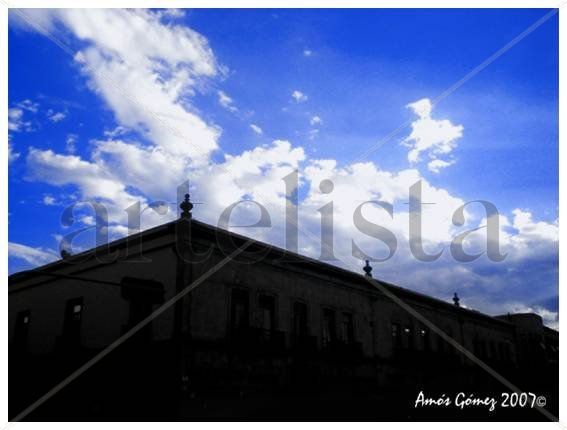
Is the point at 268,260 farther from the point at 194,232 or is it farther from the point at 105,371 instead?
the point at 105,371

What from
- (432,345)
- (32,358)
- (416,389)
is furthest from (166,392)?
(432,345)

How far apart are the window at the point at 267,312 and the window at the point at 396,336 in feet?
33.8

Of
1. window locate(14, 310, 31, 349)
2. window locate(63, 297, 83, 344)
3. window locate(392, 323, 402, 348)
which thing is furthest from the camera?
window locate(392, 323, 402, 348)

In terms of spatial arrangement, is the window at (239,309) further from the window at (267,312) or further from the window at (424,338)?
the window at (424,338)

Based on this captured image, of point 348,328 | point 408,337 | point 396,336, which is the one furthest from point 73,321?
point 408,337

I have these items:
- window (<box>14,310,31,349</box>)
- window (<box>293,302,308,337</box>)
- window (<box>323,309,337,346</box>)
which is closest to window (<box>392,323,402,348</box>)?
window (<box>323,309,337,346</box>)

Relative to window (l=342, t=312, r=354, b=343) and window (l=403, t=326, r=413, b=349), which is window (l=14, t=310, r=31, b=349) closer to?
window (l=342, t=312, r=354, b=343)

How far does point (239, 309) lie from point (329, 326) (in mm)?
5868

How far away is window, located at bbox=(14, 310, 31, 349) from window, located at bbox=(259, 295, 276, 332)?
10.9 m

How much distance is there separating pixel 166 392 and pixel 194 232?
206 inches

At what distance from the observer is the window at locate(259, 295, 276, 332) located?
19.0 metres

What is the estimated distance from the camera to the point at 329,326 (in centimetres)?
2223
